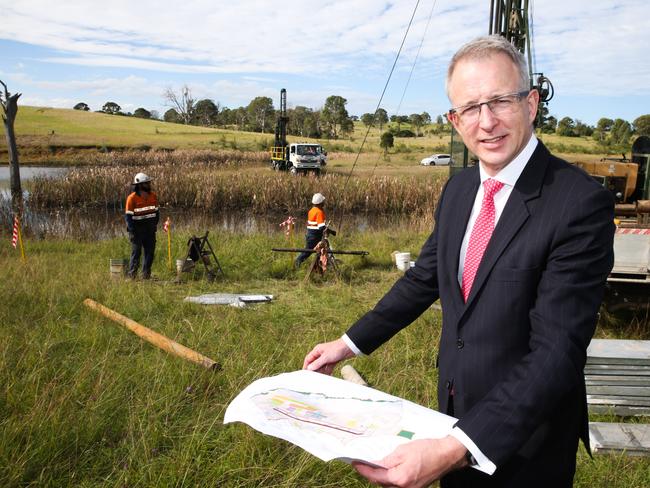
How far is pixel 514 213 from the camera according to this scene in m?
1.37

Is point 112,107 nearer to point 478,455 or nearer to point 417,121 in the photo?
point 417,121

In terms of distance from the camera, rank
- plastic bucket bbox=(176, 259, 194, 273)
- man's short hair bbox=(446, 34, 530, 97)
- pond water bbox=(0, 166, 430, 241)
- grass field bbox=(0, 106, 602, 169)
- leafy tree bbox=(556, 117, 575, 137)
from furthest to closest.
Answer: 1. leafy tree bbox=(556, 117, 575, 137)
2. grass field bbox=(0, 106, 602, 169)
3. pond water bbox=(0, 166, 430, 241)
4. plastic bucket bbox=(176, 259, 194, 273)
5. man's short hair bbox=(446, 34, 530, 97)

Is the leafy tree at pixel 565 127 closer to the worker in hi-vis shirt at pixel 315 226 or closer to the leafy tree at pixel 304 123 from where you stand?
the leafy tree at pixel 304 123

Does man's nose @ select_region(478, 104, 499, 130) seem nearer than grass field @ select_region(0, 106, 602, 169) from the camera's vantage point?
Yes

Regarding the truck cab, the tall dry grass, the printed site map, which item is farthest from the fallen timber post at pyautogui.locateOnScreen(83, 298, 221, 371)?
the truck cab

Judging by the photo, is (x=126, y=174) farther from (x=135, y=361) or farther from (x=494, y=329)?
(x=494, y=329)

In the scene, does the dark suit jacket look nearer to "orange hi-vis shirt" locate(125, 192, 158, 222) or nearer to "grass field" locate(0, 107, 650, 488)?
"grass field" locate(0, 107, 650, 488)

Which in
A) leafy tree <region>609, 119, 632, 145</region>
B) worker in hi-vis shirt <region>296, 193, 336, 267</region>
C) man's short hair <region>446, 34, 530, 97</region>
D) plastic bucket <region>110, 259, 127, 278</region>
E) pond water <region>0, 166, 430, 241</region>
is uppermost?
leafy tree <region>609, 119, 632, 145</region>

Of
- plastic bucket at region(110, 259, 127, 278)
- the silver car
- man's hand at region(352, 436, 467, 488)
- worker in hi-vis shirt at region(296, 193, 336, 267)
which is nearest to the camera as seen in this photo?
man's hand at region(352, 436, 467, 488)

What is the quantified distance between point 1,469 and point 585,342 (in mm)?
2825

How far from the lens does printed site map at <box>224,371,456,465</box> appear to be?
124 centimetres

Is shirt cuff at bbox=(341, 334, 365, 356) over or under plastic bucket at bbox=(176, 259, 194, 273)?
over

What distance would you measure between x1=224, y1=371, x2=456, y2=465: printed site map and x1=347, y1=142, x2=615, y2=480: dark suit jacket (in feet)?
0.55

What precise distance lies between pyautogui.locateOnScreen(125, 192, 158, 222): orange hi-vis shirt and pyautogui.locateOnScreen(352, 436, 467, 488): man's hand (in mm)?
8370
